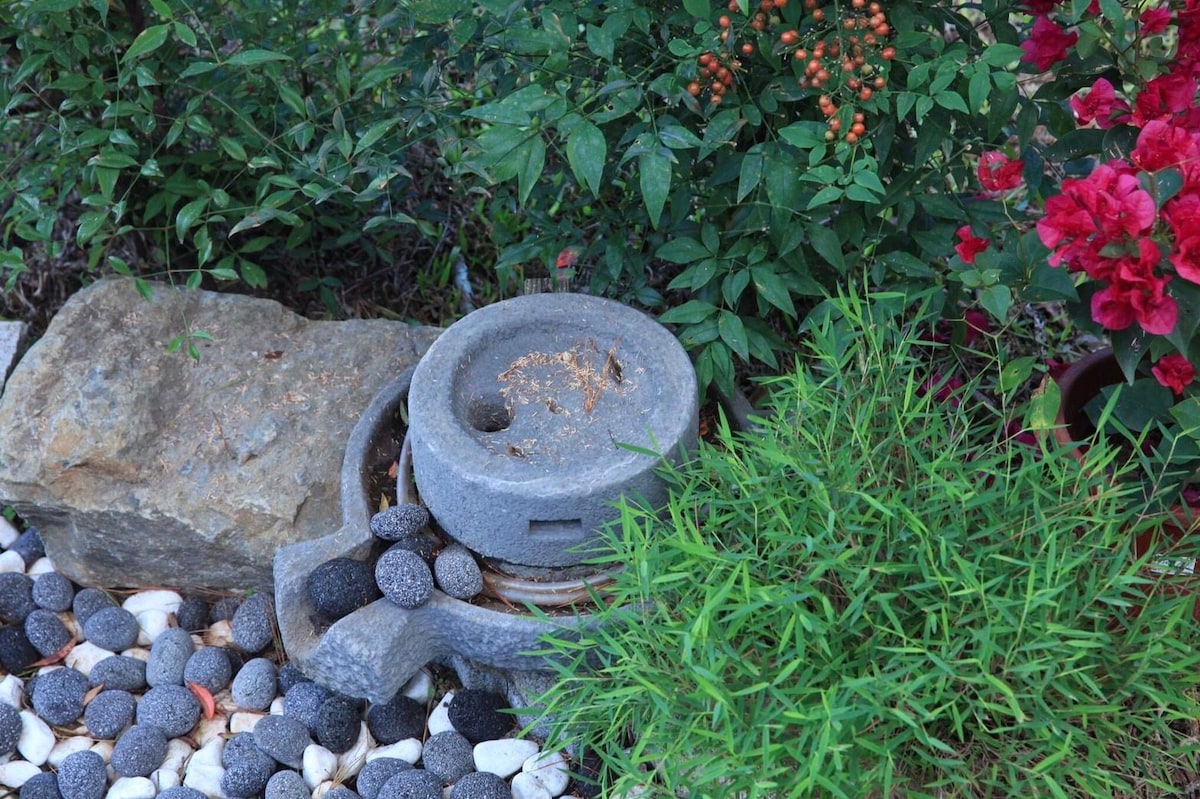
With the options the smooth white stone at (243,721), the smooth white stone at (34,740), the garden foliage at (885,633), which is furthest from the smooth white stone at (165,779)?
the garden foliage at (885,633)

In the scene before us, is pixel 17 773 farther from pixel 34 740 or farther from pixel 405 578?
pixel 405 578

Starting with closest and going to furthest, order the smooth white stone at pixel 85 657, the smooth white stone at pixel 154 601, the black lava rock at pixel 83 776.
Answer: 1. the black lava rock at pixel 83 776
2. the smooth white stone at pixel 85 657
3. the smooth white stone at pixel 154 601

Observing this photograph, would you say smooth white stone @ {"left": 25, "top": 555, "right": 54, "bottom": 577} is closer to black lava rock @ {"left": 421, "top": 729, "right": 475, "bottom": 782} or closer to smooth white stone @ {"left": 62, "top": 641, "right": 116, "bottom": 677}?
smooth white stone @ {"left": 62, "top": 641, "right": 116, "bottom": 677}

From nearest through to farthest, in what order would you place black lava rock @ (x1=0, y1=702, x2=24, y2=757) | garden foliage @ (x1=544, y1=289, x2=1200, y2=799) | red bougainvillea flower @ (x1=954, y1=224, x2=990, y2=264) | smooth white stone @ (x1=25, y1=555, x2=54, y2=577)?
garden foliage @ (x1=544, y1=289, x2=1200, y2=799), red bougainvillea flower @ (x1=954, y1=224, x2=990, y2=264), black lava rock @ (x1=0, y1=702, x2=24, y2=757), smooth white stone @ (x1=25, y1=555, x2=54, y2=577)

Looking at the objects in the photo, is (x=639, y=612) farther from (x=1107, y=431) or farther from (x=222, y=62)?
(x=222, y=62)

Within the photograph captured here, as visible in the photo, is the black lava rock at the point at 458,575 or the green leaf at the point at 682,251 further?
the green leaf at the point at 682,251

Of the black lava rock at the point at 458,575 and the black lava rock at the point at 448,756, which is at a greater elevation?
the black lava rock at the point at 458,575

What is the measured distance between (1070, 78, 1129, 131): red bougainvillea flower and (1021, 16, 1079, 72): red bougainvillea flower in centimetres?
9

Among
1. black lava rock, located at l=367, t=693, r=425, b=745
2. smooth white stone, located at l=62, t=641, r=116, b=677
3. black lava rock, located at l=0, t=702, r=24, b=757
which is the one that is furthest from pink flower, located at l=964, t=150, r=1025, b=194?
black lava rock, located at l=0, t=702, r=24, b=757

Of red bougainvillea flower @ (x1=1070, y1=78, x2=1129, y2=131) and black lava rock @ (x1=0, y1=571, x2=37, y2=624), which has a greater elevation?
red bougainvillea flower @ (x1=1070, y1=78, x2=1129, y2=131)

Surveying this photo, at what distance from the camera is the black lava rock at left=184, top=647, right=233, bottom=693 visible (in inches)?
97.6

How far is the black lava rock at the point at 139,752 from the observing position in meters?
2.30

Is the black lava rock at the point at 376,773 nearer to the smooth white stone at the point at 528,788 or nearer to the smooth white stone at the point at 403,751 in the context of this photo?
the smooth white stone at the point at 403,751

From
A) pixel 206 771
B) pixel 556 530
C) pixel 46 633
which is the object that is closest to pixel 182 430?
pixel 46 633
